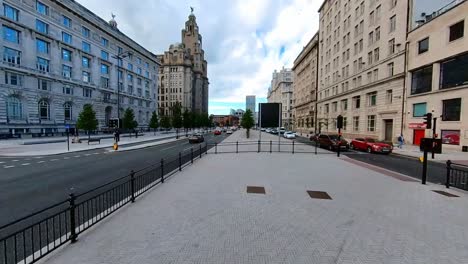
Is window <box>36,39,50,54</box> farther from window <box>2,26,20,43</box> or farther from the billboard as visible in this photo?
the billboard

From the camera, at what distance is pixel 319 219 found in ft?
18.2

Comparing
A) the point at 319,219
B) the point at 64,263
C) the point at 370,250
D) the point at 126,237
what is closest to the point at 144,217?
the point at 126,237

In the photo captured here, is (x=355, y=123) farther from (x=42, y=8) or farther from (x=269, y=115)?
(x=42, y=8)

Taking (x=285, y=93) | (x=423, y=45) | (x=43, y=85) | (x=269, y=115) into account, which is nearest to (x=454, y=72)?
(x=423, y=45)

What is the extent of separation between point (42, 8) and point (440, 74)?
219ft

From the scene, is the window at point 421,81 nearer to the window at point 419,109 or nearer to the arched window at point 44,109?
the window at point 419,109

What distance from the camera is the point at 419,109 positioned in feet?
92.9

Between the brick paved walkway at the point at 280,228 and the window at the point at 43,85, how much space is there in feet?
164

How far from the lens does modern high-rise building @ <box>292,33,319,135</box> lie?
226ft

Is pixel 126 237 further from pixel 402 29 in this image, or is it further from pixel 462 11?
pixel 402 29

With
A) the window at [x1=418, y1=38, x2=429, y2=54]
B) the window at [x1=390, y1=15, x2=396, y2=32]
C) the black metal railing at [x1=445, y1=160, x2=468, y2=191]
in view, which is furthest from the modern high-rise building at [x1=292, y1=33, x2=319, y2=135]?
the black metal railing at [x1=445, y1=160, x2=468, y2=191]

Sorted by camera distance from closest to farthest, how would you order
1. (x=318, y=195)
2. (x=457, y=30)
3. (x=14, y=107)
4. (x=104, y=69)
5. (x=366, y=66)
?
(x=318, y=195), (x=457, y=30), (x=14, y=107), (x=366, y=66), (x=104, y=69)

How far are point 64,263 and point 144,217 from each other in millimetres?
1959

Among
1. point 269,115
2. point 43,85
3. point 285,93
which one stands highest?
point 285,93
